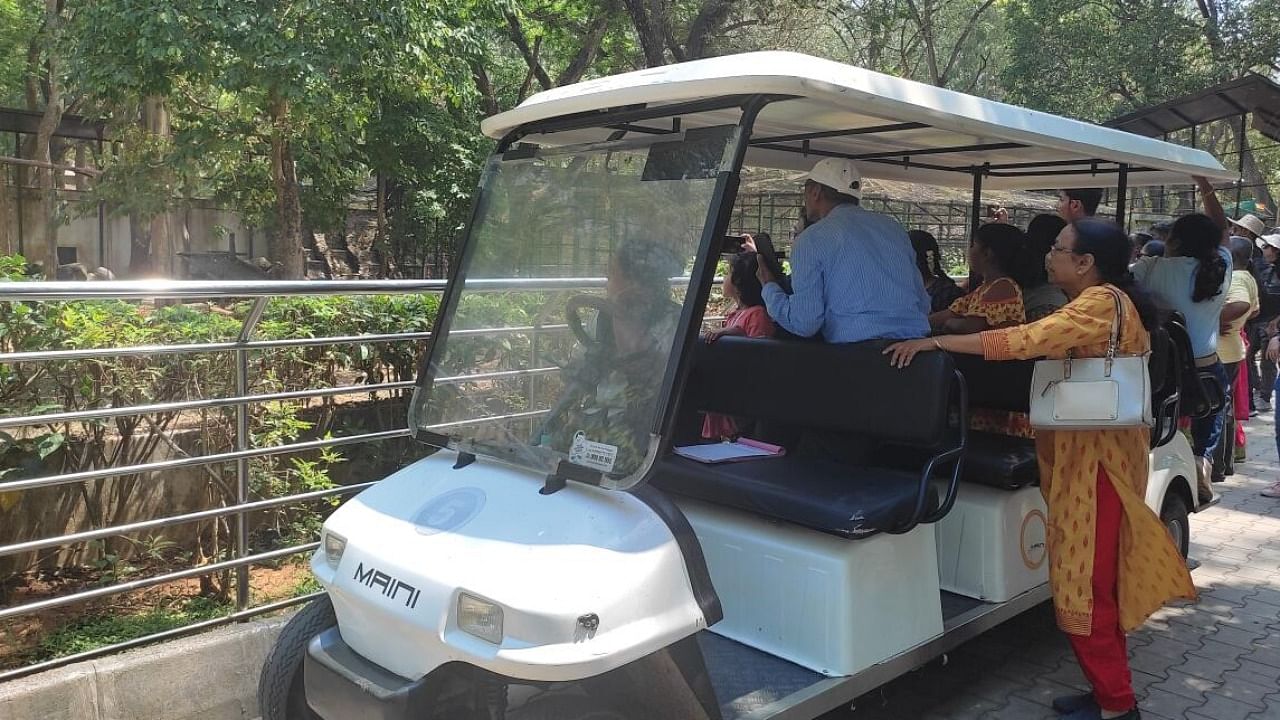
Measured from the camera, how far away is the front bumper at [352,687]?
7.53 ft

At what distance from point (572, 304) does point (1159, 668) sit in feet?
9.47

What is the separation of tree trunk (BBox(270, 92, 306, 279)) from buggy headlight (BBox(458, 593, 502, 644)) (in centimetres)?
1068

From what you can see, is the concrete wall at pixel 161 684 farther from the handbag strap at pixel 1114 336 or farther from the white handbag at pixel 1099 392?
the handbag strap at pixel 1114 336

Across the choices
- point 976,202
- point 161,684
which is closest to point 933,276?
point 976,202

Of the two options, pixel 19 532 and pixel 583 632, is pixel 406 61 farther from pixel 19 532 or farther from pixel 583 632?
pixel 583 632

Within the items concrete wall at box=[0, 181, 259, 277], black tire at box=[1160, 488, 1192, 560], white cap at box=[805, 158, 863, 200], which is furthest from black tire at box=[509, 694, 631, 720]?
concrete wall at box=[0, 181, 259, 277]

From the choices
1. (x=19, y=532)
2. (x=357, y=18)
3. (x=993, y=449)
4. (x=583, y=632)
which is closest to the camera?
(x=583, y=632)

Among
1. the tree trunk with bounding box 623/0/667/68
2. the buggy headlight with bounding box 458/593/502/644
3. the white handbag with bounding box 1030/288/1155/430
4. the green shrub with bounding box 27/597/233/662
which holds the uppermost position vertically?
the tree trunk with bounding box 623/0/667/68

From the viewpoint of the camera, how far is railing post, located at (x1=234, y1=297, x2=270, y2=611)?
3.60m

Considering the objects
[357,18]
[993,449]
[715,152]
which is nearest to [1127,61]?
[357,18]

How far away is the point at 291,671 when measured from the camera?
2.73m

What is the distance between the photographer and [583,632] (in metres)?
2.17

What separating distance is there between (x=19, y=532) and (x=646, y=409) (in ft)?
10.6

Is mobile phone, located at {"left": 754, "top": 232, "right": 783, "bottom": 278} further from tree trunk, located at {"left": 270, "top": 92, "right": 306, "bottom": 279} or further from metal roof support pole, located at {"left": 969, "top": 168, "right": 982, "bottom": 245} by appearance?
tree trunk, located at {"left": 270, "top": 92, "right": 306, "bottom": 279}
